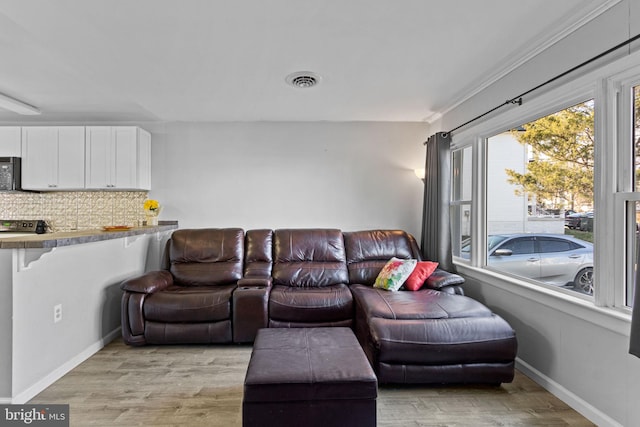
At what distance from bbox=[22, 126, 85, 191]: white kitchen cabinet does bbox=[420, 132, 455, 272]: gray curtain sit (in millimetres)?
4063

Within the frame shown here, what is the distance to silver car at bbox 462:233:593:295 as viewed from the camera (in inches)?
85.0

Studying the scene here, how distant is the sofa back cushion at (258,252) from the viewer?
141 inches

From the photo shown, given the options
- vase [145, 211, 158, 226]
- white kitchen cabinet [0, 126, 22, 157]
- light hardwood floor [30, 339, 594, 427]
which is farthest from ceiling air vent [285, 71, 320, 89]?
white kitchen cabinet [0, 126, 22, 157]

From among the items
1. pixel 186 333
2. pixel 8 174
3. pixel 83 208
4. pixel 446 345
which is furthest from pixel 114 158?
pixel 446 345

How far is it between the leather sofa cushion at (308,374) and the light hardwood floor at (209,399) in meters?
0.43

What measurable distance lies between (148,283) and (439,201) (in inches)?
119

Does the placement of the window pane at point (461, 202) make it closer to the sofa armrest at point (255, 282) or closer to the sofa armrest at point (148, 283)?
the sofa armrest at point (255, 282)

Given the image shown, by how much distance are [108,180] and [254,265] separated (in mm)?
2031

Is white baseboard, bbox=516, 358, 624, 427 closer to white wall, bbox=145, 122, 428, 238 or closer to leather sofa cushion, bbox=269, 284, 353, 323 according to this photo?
leather sofa cushion, bbox=269, 284, 353, 323

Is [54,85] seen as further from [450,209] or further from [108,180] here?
[450,209]

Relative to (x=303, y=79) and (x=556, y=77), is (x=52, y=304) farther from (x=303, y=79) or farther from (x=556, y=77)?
(x=556, y=77)

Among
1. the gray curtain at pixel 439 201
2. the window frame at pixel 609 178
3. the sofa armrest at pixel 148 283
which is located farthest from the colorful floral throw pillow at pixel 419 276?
the sofa armrest at pixel 148 283

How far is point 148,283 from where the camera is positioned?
10.2 feet

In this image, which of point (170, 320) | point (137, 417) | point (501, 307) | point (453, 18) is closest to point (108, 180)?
point (170, 320)
